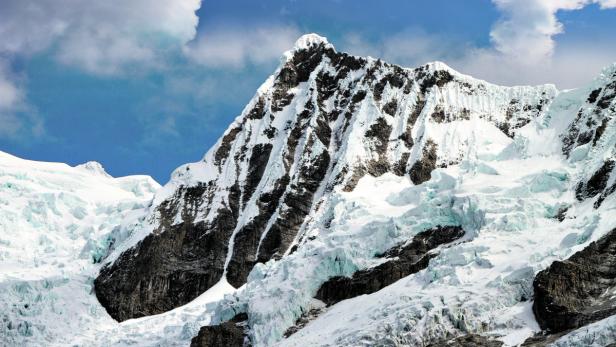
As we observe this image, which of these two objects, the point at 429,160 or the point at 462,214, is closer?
the point at 462,214

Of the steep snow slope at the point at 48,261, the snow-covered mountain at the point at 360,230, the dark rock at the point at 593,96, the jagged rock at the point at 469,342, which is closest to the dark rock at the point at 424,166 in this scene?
the snow-covered mountain at the point at 360,230

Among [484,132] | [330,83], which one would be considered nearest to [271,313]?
[484,132]

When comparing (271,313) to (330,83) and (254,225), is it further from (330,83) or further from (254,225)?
(330,83)

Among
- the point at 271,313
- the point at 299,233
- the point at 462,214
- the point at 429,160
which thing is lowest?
the point at 271,313

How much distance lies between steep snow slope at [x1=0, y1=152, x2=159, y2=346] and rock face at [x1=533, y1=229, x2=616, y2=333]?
8675 centimetres

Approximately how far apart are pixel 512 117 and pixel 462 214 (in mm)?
58867

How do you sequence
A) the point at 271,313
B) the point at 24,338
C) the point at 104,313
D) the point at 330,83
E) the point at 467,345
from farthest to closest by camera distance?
the point at 330,83, the point at 104,313, the point at 24,338, the point at 271,313, the point at 467,345

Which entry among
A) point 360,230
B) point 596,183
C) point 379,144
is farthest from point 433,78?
point 596,183

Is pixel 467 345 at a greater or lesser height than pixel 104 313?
lesser

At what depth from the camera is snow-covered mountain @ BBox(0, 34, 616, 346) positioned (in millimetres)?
98438

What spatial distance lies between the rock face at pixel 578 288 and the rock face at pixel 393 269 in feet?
95.0

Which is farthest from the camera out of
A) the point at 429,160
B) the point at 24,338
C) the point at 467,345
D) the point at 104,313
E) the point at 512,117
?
the point at 512,117

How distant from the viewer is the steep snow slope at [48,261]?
148 metres

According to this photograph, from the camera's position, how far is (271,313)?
12069cm
